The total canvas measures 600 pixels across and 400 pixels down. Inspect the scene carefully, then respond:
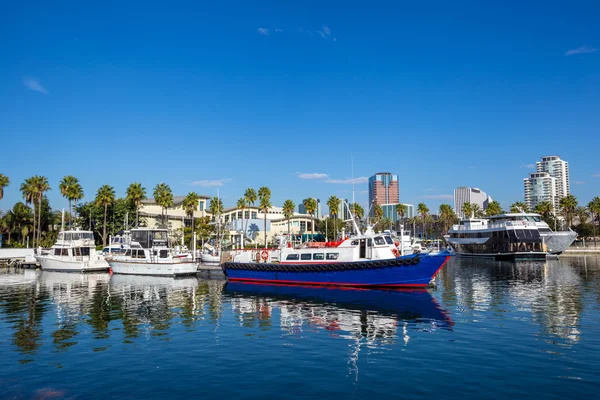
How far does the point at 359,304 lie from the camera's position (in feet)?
93.1

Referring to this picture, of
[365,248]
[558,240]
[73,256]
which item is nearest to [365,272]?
[365,248]

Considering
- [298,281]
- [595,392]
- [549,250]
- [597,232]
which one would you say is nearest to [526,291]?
[298,281]

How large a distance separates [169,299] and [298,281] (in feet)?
41.0

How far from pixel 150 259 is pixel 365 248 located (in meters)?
29.5

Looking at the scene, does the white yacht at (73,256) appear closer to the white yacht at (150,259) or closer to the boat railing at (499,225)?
the white yacht at (150,259)

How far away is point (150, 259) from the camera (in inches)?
2052

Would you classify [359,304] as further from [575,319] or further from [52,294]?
[52,294]

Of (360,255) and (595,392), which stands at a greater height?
(360,255)

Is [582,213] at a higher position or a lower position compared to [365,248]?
higher

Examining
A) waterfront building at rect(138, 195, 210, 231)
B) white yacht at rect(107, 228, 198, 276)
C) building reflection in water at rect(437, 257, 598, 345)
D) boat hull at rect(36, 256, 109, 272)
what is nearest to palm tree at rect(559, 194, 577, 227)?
building reflection in water at rect(437, 257, 598, 345)

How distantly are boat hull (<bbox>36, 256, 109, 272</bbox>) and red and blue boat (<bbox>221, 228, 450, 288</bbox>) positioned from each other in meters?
26.6

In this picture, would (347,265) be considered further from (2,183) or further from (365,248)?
(2,183)

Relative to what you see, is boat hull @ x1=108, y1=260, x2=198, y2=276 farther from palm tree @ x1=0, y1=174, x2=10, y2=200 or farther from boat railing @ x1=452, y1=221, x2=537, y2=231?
boat railing @ x1=452, y1=221, x2=537, y2=231

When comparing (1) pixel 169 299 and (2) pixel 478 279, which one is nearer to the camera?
(1) pixel 169 299
